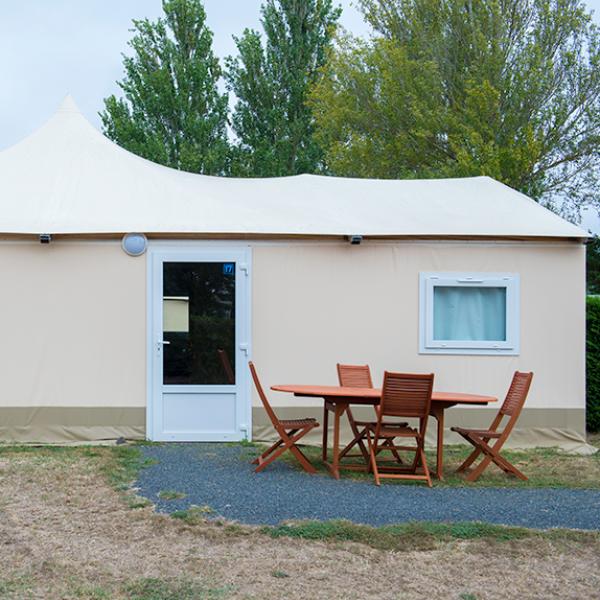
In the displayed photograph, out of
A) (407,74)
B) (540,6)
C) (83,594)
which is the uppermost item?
(540,6)

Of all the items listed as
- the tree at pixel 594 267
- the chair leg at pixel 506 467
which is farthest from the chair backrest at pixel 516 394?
the tree at pixel 594 267

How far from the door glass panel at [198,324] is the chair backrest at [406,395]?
2.33 m

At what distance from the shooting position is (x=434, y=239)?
29.9 ft

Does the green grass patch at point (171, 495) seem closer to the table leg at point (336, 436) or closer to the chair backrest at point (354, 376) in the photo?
the table leg at point (336, 436)

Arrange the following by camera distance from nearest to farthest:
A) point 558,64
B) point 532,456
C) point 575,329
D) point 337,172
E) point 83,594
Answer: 1. point 83,594
2. point 532,456
3. point 575,329
4. point 558,64
5. point 337,172

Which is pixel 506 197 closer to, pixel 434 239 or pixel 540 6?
pixel 434 239

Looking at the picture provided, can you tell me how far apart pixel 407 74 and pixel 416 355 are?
1084cm

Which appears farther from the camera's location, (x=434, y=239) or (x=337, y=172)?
(x=337, y=172)

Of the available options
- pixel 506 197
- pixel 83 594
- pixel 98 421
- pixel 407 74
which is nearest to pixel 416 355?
pixel 506 197

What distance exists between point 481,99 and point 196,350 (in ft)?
32.7

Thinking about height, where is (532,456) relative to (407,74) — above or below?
below

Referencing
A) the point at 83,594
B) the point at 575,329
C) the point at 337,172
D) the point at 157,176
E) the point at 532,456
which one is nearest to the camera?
the point at 83,594

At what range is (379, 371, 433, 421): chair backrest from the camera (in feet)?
22.7

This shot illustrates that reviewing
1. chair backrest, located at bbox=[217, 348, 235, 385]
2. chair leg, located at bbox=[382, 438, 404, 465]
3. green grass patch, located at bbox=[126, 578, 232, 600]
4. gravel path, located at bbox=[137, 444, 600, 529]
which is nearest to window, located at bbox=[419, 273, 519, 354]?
chair leg, located at bbox=[382, 438, 404, 465]
